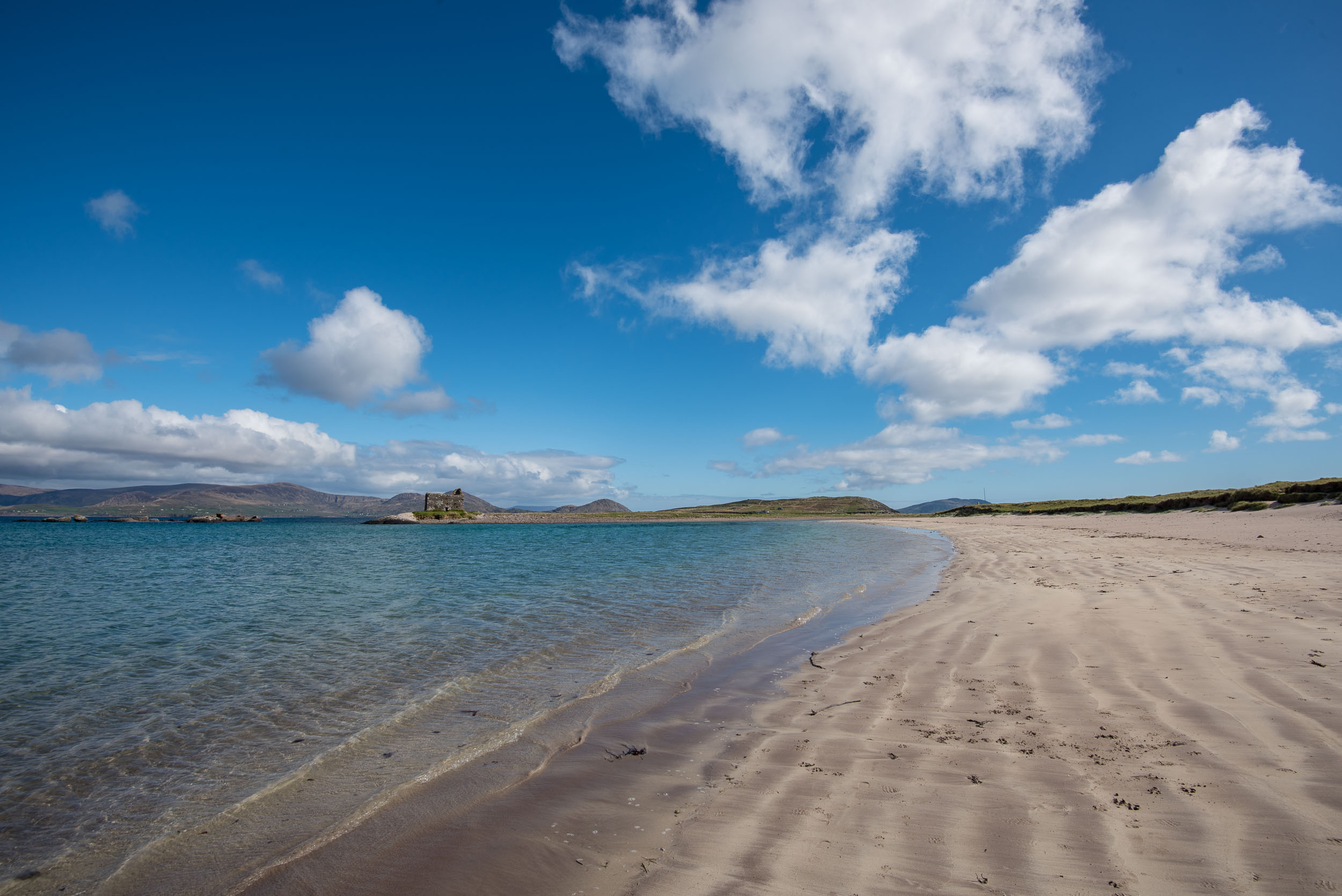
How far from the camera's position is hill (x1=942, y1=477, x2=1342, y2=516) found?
35188 mm

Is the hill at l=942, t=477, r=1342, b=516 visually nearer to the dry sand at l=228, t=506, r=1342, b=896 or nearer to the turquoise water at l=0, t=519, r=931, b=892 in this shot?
the turquoise water at l=0, t=519, r=931, b=892

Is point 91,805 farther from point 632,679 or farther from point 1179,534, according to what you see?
point 1179,534

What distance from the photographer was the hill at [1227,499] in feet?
115

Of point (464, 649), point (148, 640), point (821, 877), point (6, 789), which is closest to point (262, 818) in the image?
point (6, 789)

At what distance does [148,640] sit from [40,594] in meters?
11.0

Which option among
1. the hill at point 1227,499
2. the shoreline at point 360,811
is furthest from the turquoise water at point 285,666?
the hill at point 1227,499

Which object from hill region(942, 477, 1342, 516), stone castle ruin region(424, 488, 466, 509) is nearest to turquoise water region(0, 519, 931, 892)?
hill region(942, 477, 1342, 516)

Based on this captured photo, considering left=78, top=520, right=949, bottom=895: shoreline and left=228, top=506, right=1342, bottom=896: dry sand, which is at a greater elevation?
left=228, top=506, right=1342, bottom=896: dry sand

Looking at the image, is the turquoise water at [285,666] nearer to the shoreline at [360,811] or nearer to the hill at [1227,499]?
the shoreline at [360,811]

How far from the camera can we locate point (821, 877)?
3363 mm

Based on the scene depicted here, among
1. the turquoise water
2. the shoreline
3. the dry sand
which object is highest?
the dry sand

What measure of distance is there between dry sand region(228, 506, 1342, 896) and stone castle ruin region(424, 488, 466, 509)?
457 ft

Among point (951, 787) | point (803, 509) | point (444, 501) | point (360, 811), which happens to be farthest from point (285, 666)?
point (803, 509)

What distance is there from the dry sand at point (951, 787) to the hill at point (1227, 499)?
39543mm
